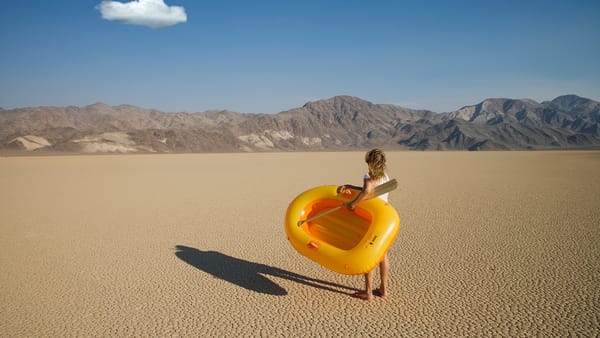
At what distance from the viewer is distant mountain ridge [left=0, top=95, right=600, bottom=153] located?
254 ft

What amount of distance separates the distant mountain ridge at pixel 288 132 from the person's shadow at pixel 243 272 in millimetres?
75061

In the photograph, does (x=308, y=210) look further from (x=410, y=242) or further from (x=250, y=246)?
(x=410, y=242)

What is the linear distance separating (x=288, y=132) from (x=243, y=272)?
435 feet

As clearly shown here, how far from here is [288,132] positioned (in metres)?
136

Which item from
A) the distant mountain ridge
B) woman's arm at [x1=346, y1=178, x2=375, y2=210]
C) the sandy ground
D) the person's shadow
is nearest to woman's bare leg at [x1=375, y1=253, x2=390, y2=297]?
the sandy ground

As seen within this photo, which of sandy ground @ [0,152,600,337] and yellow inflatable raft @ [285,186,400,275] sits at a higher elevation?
yellow inflatable raft @ [285,186,400,275]

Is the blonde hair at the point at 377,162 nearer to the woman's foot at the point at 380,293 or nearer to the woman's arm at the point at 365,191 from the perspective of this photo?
the woman's arm at the point at 365,191

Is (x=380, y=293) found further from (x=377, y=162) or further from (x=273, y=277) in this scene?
(x=377, y=162)

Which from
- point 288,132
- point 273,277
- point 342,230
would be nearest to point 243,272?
point 273,277

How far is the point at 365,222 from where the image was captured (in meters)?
4.18

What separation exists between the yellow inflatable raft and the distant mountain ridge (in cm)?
7711

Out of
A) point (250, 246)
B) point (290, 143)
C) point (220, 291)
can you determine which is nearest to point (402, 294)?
point (220, 291)

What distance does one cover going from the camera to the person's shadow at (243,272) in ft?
14.7

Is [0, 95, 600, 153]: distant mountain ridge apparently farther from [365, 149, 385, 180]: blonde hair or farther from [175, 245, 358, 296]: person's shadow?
[365, 149, 385, 180]: blonde hair
